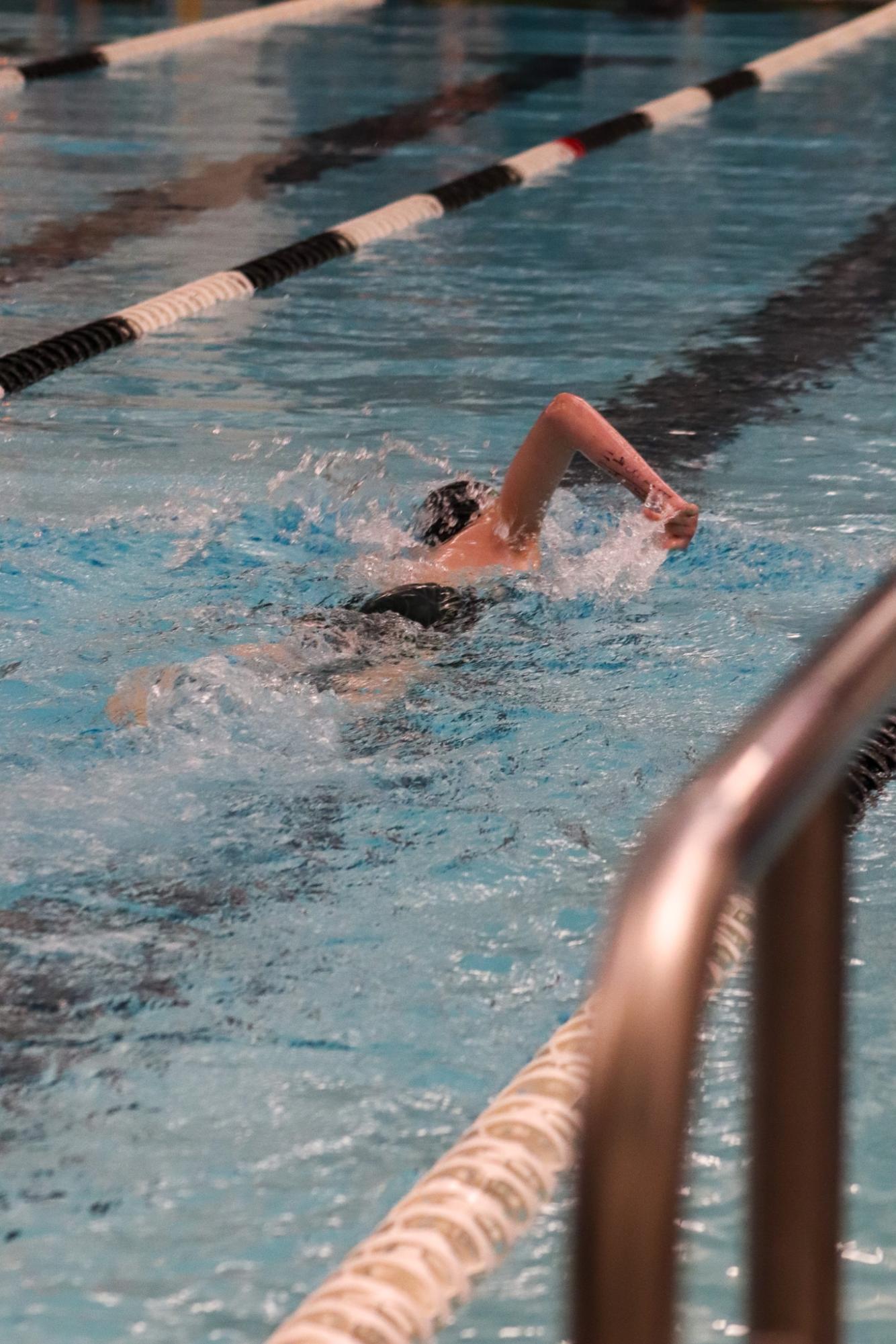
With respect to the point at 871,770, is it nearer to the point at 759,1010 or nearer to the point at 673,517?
the point at 673,517

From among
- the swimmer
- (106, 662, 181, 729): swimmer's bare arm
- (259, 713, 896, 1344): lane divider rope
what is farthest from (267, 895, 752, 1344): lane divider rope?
the swimmer

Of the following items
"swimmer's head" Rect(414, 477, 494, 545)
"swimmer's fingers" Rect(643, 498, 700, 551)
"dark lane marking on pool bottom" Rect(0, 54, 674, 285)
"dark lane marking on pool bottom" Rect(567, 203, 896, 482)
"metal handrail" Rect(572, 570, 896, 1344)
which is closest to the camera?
"metal handrail" Rect(572, 570, 896, 1344)

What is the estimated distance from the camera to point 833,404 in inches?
199

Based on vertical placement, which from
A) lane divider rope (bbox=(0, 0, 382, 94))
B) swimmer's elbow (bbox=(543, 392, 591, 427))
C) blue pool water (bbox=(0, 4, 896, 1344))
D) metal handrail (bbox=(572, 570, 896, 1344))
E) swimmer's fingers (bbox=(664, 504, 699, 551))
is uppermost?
lane divider rope (bbox=(0, 0, 382, 94))

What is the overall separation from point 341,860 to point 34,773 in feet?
1.93

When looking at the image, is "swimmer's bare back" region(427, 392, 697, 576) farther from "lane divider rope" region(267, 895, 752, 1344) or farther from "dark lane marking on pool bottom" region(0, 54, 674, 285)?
"dark lane marking on pool bottom" region(0, 54, 674, 285)

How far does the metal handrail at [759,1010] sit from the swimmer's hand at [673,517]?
2379 mm

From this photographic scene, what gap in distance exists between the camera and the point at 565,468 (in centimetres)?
358

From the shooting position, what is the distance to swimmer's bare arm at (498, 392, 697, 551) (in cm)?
346

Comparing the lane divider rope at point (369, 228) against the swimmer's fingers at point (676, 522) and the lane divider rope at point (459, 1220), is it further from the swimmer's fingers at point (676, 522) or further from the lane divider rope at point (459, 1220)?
the lane divider rope at point (459, 1220)

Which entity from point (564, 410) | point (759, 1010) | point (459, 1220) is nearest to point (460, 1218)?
point (459, 1220)

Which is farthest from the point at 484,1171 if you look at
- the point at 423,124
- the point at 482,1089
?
the point at 423,124

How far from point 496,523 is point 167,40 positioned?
28.4ft

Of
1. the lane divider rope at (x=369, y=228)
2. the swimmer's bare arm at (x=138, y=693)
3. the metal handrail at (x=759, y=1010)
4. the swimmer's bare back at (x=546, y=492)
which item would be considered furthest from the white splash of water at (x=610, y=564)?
the metal handrail at (x=759, y=1010)
